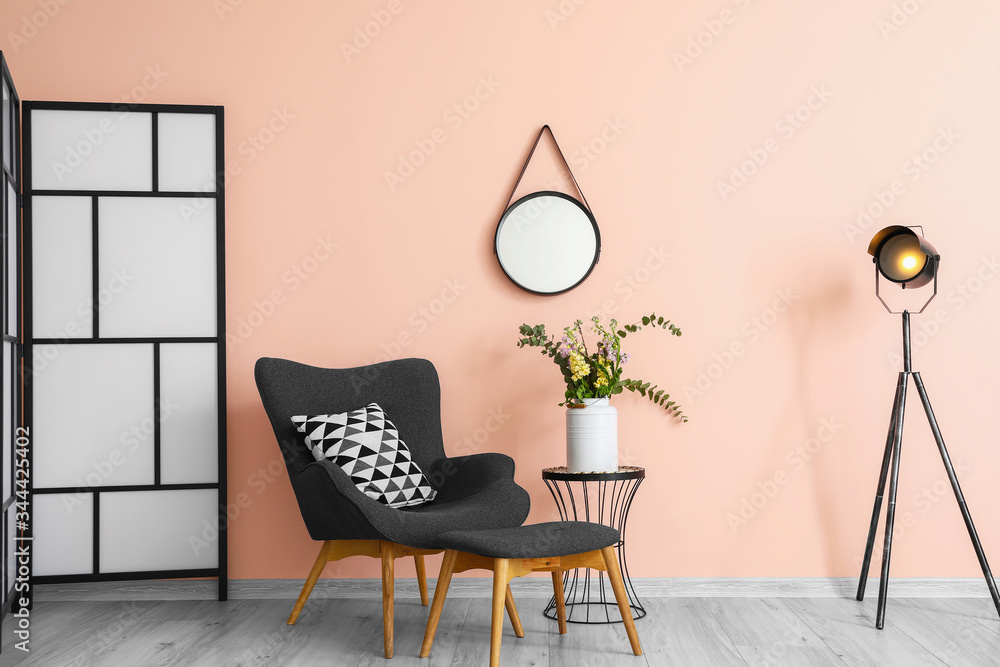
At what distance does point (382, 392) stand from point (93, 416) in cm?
117

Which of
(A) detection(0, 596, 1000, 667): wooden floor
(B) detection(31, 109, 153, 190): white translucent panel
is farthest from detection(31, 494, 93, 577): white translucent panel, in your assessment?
(B) detection(31, 109, 153, 190): white translucent panel

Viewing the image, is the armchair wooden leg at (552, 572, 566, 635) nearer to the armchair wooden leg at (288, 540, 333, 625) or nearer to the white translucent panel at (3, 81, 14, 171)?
the armchair wooden leg at (288, 540, 333, 625)

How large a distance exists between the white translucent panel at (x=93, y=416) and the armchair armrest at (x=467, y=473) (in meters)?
1.19

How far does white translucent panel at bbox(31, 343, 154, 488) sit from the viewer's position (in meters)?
2.97

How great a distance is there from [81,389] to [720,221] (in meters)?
2.70

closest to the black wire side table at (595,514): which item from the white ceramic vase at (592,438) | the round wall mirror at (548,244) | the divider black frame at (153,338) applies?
the white ceramic vase at (592,438)

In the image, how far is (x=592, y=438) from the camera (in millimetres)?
2773

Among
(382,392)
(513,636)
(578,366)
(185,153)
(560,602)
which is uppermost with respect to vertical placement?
(185,153)

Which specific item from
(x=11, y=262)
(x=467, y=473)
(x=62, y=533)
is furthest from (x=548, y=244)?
(x=62, y=533)

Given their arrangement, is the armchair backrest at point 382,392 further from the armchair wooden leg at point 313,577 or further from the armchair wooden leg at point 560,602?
the armchair wooden leg at point 560,602

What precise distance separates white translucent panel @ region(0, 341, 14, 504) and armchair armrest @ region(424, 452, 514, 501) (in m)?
1.49

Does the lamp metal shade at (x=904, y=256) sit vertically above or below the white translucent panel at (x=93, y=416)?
above

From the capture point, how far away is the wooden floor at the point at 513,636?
2322 millimetres

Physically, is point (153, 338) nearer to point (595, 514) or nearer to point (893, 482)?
point (595, 514)
